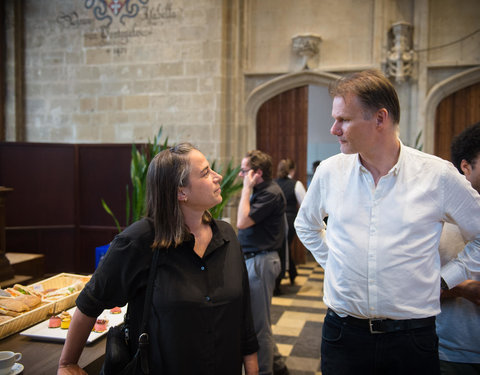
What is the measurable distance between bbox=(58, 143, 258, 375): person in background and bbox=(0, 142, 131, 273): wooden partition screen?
4402 mm

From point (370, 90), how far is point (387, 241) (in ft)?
1.54

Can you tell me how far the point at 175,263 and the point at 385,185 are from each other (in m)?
0.71

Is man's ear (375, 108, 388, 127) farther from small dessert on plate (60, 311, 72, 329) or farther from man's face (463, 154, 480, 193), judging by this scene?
small dessert on plate (60, 311, 72, 329)

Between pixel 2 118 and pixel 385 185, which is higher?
pixel 2 118

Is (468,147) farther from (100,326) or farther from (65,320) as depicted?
(65,320)

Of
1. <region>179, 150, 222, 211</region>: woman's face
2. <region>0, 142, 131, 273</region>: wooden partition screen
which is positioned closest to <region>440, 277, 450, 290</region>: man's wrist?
<region>179, 150, 222, 211</region>: woman's face

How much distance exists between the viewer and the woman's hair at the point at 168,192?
1.48 metres

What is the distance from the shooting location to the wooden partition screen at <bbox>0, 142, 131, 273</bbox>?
573 cm

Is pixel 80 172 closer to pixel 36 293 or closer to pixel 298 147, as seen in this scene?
pixel 298 147

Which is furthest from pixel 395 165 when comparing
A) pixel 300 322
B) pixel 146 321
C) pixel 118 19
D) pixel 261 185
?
pixel 118 19

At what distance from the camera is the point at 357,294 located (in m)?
1.42

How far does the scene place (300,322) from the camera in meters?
4.39

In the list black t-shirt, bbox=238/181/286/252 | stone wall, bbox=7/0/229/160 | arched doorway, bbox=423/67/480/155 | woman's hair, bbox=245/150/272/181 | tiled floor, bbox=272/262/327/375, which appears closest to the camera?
black t-shirt, bbox=238/181/286/252

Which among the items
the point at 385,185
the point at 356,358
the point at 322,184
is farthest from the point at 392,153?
the point at 356,358
